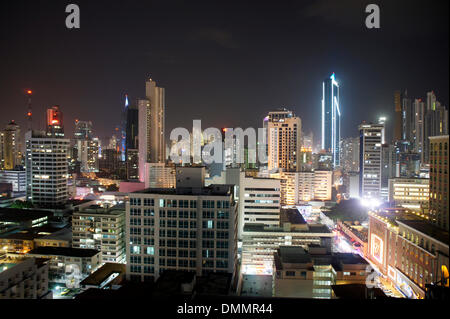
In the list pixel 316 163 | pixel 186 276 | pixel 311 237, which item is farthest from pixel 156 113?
pixel 186 276

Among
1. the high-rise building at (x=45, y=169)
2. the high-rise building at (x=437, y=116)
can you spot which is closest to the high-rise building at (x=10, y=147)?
the high-rise building at (x=45, y=169)

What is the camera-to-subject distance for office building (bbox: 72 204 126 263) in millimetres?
9844

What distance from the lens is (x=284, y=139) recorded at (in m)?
24.9

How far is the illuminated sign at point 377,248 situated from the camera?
34.5 feet

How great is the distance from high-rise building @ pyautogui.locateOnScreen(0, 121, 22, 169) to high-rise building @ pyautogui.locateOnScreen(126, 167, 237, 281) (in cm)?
2598

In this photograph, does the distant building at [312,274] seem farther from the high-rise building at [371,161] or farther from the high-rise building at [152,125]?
the high-rise building at [152,125]

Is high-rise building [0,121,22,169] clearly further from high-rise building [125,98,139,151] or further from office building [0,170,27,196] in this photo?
high-rise building [125,98,139,151]

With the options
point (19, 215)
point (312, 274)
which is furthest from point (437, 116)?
point (19, 215)

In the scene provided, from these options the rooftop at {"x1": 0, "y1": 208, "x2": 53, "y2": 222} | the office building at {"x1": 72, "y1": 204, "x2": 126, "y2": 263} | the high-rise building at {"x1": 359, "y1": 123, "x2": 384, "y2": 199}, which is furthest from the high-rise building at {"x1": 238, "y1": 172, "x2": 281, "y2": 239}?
the high-rise building at {"x1": 359, "y1": 123, "x2": 384, "y2": 199}

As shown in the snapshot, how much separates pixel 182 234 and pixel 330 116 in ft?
129

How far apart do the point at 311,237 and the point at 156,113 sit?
2344 cm

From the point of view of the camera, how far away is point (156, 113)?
30156mm

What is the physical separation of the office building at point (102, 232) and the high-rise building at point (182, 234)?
3.42 m
